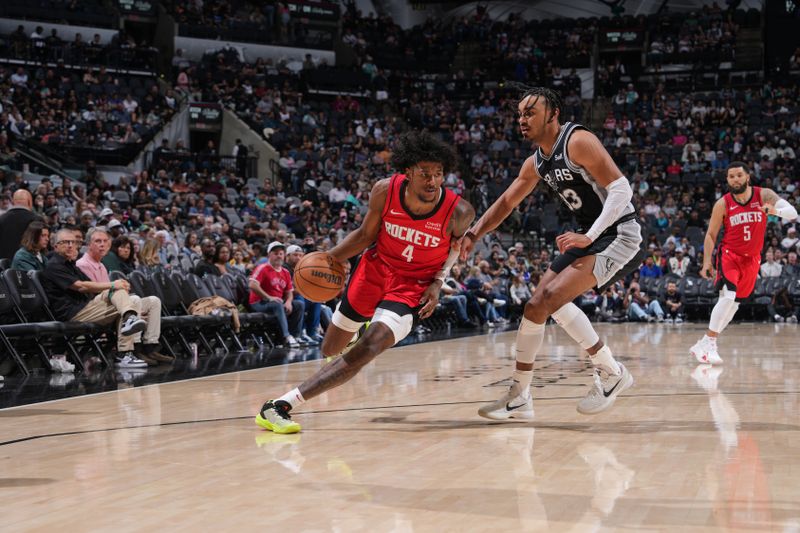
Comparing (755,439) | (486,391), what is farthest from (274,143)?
(755,439)

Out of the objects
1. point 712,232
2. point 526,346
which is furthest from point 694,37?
point 526,346

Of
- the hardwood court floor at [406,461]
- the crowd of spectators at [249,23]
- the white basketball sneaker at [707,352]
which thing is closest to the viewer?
the hardwood court floor at [406,461]

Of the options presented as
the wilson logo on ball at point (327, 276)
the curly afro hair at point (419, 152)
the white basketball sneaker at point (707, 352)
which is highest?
the curly afro hair at point (419, 152)

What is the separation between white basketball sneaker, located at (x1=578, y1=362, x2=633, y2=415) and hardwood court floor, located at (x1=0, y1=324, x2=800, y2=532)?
79 millimetres

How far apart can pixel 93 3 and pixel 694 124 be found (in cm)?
1587

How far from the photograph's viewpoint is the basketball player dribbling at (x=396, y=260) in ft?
15.1

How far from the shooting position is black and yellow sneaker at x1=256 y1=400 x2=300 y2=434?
445 cm

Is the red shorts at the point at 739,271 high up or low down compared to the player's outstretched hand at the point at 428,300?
down

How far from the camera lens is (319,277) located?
4863 mm

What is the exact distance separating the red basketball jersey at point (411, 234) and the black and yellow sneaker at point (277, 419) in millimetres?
894

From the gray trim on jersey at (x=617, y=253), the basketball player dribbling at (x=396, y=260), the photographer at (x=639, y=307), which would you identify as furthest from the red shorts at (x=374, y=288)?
the photographer at (x=639, y=307)

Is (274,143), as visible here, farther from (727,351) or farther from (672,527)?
(672,527)

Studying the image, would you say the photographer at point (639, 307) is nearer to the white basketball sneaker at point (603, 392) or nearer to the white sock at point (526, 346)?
the white basketball sneaker at point (603, 392)

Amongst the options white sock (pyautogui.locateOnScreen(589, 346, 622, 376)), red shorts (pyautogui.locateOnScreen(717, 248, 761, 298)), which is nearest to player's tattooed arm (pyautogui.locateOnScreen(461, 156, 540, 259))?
white sock (pyautogui.locateOnScreen(589, 346, 622, 376))
